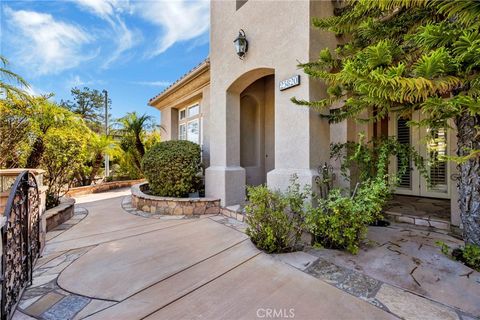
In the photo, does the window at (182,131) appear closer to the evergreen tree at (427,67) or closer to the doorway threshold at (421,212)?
the evergreen tree at (427,67)

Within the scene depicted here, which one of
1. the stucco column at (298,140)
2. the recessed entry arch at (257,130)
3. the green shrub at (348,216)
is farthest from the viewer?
the recessed entry arch at (257,130)

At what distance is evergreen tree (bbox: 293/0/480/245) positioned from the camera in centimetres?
238

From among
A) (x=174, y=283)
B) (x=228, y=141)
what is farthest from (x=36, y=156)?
(x=174, y=283)

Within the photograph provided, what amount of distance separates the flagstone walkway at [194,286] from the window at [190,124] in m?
6.02

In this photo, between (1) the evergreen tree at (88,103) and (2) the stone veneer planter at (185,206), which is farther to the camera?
(1) the evergreen tree at (88,103)

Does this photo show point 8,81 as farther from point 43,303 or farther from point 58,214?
point 43,303

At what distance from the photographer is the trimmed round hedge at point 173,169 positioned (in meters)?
6.92

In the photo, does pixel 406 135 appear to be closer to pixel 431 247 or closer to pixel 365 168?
pixel 365 168

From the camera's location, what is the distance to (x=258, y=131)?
8.30 meters

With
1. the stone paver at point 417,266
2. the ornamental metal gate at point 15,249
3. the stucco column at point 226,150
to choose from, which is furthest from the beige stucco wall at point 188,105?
the stone paver at point 417,266

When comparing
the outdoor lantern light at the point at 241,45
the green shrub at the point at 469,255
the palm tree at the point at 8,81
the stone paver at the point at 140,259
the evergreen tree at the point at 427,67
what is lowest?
the stone paver at the point at 140,259

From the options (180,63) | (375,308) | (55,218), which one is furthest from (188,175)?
(180,63)

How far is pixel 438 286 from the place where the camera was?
2760 millimetres

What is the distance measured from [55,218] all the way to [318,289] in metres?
6.33
